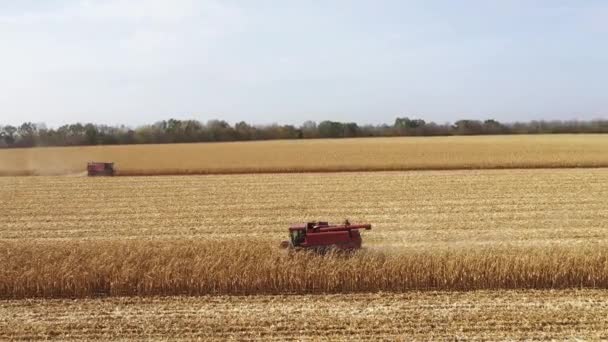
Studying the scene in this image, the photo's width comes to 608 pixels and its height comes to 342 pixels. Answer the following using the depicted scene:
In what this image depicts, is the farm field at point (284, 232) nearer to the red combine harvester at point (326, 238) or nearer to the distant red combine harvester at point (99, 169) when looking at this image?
the red combine harvester at point (326, 238)

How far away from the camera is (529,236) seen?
1534 centimetres

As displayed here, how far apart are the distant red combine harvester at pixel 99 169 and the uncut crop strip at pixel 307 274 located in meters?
19.8

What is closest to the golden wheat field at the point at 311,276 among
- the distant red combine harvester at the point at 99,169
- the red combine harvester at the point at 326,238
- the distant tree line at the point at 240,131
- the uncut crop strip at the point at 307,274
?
the uncut crop strip at the point at 307,274

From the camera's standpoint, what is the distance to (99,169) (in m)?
31.5

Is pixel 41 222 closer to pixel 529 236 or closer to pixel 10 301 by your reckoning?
pixel 10 301

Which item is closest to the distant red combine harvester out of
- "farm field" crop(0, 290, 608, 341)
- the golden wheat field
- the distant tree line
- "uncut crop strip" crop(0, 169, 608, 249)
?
"uncut crop strip" crop(0, 169, 608, 249)

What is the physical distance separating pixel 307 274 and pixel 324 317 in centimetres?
159

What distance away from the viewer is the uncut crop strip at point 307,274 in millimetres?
11219

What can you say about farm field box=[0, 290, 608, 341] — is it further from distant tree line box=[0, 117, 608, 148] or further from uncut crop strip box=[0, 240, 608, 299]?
distant tree line box=[0, 117, 608, 148]

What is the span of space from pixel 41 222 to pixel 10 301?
8.31 meters

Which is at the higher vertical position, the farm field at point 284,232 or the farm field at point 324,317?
the farm field at point 284,232

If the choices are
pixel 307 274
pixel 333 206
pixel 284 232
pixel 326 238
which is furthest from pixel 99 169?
pixel 307 274

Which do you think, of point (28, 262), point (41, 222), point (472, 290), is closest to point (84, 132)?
point (41, 222)

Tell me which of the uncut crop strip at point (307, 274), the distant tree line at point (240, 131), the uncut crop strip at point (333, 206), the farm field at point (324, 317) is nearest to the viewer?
the farm field at point (324, 317)
